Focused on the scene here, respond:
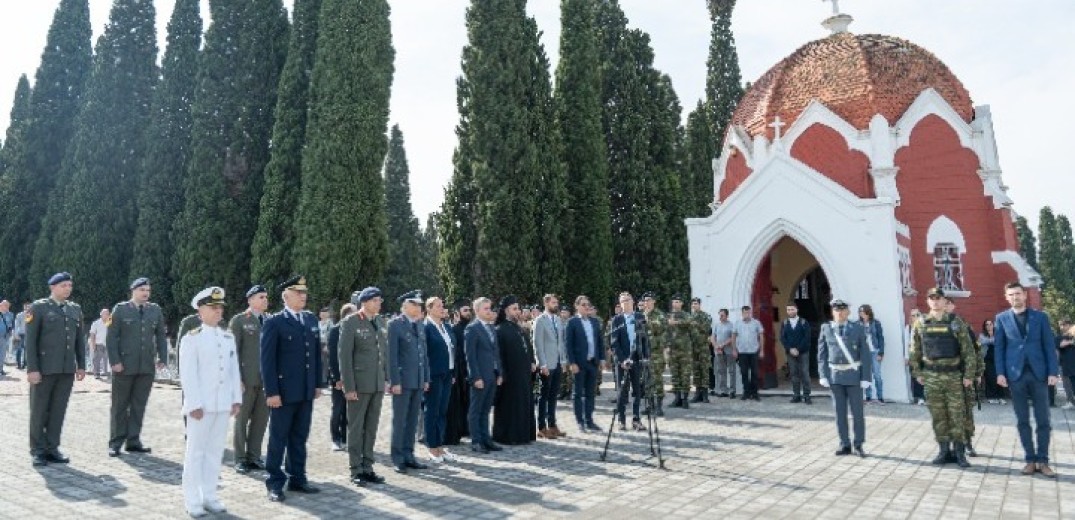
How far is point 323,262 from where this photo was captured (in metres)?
20.4

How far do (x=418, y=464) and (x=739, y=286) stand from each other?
412 inches

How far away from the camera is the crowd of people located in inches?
241

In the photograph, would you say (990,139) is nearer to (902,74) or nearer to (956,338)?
(902,74)

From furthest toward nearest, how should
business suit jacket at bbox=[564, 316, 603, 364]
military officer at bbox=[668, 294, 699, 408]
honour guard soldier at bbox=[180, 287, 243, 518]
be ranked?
military officer at bbox=[668, 294, 699, 408]
business suit jacket at bbox=[564, 316, 603, 364]
honour guard soldier at bbox=[180, 287, 243, 518]

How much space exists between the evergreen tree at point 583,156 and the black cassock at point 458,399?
39.2 feet

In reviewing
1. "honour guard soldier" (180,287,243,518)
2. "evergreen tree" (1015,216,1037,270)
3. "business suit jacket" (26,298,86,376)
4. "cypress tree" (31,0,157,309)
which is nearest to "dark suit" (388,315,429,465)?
"honour guard soldier" (180,287,243,518)

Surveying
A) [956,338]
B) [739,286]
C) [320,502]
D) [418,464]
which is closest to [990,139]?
[739,286]

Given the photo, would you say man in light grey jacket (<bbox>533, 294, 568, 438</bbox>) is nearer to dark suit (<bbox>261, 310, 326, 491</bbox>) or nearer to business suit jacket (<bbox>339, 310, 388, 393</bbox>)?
business suit jacket (<bbox>339, 310, 388, 393</bbox>)

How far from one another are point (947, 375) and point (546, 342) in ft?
16.1

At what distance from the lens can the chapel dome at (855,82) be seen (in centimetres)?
1903

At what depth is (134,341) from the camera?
27.7 feet

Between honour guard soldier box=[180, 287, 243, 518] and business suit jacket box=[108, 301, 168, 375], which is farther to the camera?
business suit jacket box=[108, 301, 168, 375]

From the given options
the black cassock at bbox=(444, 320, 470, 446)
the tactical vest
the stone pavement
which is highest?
the tactical vest

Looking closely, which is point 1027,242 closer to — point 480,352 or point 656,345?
point 656,345
